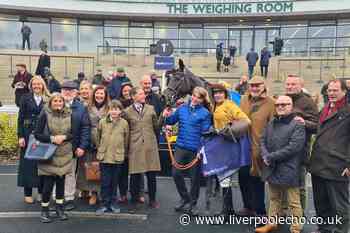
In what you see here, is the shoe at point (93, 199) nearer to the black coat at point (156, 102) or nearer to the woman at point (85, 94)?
the woman at point (85, 94)

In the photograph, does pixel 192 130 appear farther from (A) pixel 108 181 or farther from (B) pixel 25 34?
(B) pixel 25 34

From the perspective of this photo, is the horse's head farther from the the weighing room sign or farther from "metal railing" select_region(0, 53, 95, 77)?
the the weighing room sign

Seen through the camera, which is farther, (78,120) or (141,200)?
(141,200)

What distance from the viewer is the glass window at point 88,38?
3070cm

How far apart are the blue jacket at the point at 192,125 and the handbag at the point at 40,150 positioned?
5.92ft

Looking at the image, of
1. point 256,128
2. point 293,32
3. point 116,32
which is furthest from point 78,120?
point 293,32

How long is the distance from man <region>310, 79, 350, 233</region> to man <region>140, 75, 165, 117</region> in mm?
2671

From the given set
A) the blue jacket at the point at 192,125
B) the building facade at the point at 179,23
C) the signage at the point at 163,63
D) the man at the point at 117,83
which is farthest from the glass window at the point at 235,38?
the blue jacket at the point at 192,125

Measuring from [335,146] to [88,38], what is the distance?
28250 mm

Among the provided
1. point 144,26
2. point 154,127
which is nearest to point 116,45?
point 144,26

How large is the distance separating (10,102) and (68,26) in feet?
45.3

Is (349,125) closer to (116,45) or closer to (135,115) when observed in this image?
(135,115)

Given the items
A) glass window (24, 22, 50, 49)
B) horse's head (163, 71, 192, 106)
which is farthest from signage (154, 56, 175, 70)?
glass window (24, 22, 50, 49)

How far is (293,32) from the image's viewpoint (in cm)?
2942
